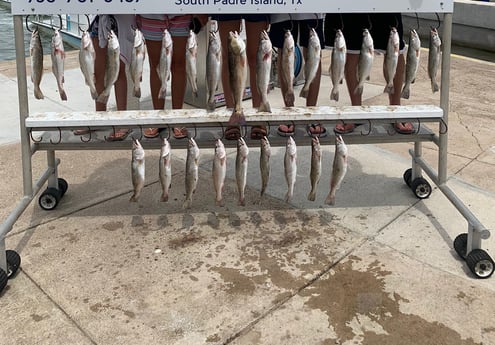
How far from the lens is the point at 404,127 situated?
424 centimetres

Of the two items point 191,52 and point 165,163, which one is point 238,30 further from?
point 165,163

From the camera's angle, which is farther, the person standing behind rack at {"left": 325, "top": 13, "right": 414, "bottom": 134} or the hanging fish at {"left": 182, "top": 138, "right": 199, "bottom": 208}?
the person standing behind rack at {"left": 325, "top": 13, "right": 414, "bottom": 134}

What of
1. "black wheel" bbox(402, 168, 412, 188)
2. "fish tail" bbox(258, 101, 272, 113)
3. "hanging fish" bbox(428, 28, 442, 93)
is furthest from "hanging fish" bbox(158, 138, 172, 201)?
"black wheel" bbox(402, 168, 412, 188)

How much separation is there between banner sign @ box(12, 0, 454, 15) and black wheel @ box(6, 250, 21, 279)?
155 centimetres

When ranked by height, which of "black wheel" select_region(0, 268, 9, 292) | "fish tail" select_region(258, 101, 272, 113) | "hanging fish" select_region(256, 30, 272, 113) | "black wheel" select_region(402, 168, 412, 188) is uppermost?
"hanging fish" select_region(256, 30, 272, 113)

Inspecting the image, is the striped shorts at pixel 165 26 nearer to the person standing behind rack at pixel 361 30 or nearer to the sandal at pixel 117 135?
the sandal at pixel 117 135

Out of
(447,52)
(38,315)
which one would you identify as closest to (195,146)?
(38,315)

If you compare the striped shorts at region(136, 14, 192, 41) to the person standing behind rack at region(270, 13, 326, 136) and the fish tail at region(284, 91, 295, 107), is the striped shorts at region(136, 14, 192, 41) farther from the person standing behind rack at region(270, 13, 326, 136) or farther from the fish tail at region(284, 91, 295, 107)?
the fish tail at region(284, 91, 295, 107)

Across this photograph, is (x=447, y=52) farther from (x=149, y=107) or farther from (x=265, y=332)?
(x=149, y=107)

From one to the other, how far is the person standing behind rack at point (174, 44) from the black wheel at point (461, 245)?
2098 mm

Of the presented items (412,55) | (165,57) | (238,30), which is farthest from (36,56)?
(412,55)

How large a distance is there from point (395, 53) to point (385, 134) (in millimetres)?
642

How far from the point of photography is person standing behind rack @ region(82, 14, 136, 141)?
165 inches

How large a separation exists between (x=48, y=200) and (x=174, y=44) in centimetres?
160
